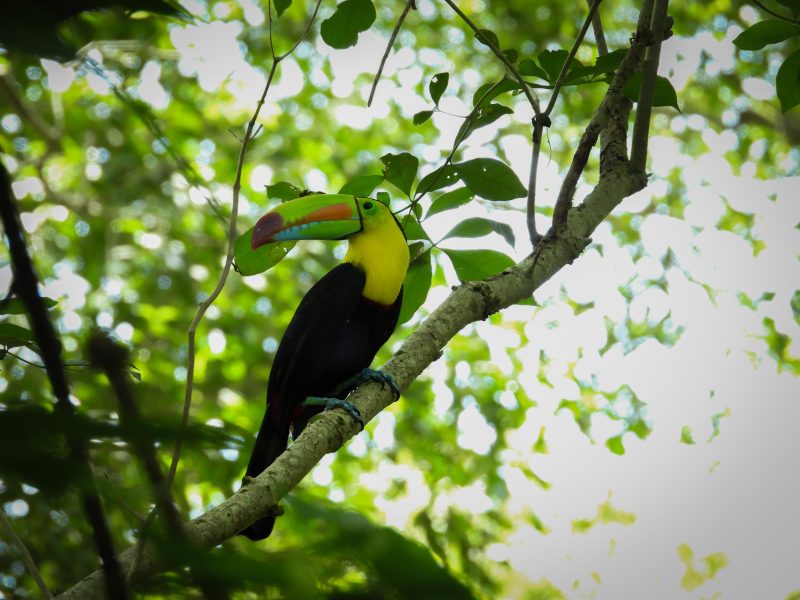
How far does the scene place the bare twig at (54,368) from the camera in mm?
421

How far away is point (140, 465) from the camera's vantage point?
0.44 meters

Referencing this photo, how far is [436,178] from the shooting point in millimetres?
2727

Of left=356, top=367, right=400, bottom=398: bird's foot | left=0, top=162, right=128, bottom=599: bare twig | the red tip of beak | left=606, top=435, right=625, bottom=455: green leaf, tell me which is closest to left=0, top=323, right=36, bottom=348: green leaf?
left=356, top=367, right=400, bottom=398: bird's foot

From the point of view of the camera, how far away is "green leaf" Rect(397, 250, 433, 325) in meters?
2.99

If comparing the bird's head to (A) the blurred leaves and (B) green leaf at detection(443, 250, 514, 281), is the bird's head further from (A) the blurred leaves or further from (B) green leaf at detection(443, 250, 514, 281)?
(A) the blurred leaves

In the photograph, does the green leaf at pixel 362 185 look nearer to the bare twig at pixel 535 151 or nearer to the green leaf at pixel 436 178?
the green leaf at pixel 436 178

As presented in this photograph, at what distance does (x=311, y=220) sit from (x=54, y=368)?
2.94 meters

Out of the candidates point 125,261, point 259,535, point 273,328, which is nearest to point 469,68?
point 273,328

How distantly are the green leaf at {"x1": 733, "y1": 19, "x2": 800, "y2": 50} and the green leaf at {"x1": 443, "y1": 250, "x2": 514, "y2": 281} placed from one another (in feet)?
3.46

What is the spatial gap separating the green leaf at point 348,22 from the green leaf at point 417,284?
829mm

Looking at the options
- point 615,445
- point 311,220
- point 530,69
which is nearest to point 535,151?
point 530,69

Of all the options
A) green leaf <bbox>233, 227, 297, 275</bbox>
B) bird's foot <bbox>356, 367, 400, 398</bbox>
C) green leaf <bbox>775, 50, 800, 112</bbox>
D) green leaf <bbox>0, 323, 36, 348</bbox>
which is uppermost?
green leaf <bbox>233, 227, 297, 275</bbox>

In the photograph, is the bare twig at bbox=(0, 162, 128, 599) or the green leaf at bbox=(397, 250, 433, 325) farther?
the green leaf at bbox=(397, 250, 433, 325)

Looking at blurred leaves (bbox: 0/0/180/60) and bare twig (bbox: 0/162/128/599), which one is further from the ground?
blurred leaves (bbox: 0/0/180/60)
